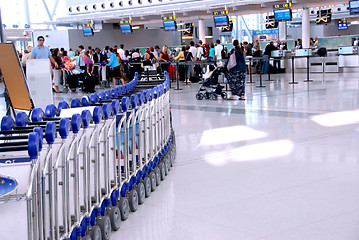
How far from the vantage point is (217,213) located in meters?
4.33

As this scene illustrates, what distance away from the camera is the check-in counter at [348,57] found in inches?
916

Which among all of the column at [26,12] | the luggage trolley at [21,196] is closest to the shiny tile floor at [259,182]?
the luggage trolley at [21,196]

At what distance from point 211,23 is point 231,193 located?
3732 centimetres

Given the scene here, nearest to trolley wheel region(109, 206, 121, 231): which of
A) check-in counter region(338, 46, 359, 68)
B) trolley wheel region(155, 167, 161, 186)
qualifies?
trolley wheel region(155, 167, 161, 186)

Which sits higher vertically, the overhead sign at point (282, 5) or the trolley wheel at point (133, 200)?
the overhead sign at point (282, 5)

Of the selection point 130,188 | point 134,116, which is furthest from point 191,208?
point 134,116

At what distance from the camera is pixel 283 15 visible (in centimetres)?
2452

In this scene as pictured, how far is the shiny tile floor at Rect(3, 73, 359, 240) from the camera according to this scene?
3.94 meters

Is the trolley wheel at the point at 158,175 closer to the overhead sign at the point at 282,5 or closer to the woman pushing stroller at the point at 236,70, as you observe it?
the woman pushing stroller at the point at 236,70

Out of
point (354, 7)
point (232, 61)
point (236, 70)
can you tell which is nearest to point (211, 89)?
point (236, 70)

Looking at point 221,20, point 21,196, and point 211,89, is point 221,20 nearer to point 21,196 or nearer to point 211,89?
point 211,89

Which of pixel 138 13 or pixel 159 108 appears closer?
pixel 159 108

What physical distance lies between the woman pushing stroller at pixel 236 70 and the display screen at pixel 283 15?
11.7 m

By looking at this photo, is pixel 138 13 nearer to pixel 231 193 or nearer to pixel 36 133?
pixel 231 193
